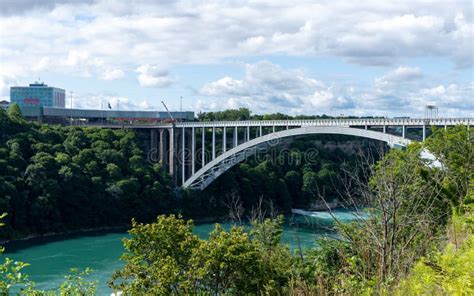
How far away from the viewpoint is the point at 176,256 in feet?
35.7

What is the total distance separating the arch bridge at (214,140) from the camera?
26.5 metres

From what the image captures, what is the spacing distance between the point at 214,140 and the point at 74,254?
1156 cm

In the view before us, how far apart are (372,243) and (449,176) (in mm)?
6709

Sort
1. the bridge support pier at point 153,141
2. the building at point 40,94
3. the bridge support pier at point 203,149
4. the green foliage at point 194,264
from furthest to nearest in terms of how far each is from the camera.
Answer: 1. the building at point 40,94
2. the bridge support pier at point 153,141
3. the bridge support pier at point 203,149
4. the green foliage at point 194,264

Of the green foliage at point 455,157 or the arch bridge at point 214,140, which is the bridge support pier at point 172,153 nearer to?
the arch bridge at point 214,140

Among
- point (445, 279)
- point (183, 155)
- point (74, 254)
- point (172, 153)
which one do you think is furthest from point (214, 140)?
point (445, 279)

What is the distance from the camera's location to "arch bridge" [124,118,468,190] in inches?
1045

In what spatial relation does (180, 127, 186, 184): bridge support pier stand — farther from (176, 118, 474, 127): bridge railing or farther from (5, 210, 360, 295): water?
(5, 210, 360, 295): water

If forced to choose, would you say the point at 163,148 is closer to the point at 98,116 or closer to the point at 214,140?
the point at 214,140

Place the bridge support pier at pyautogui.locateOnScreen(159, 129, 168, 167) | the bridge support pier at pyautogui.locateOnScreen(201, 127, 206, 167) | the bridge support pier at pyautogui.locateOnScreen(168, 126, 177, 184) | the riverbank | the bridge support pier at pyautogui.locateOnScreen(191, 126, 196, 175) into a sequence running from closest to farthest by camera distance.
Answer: the riverbank < the bridge support pier at pyautogui.locateOnScreen(201, 127, 206, 167) < the bridge support pier at pyautogui.locateOnScreen(191, 126, 196, 175) < the bridge support pier at pyautogui.locateOnScreen(168, 126, 177, 184) < the bridge support pier at pyautogui.locateOnScreen(159, 129, 168, 167)

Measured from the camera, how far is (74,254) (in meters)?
25.3

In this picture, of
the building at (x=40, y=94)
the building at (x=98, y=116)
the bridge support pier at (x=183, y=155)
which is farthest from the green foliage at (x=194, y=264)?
the building at (x=40, y=94)

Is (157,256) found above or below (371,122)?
below

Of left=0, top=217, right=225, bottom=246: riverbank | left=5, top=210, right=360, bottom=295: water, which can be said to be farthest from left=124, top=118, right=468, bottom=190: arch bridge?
left=0, top=217, right=225, bottom=246: riverbank
